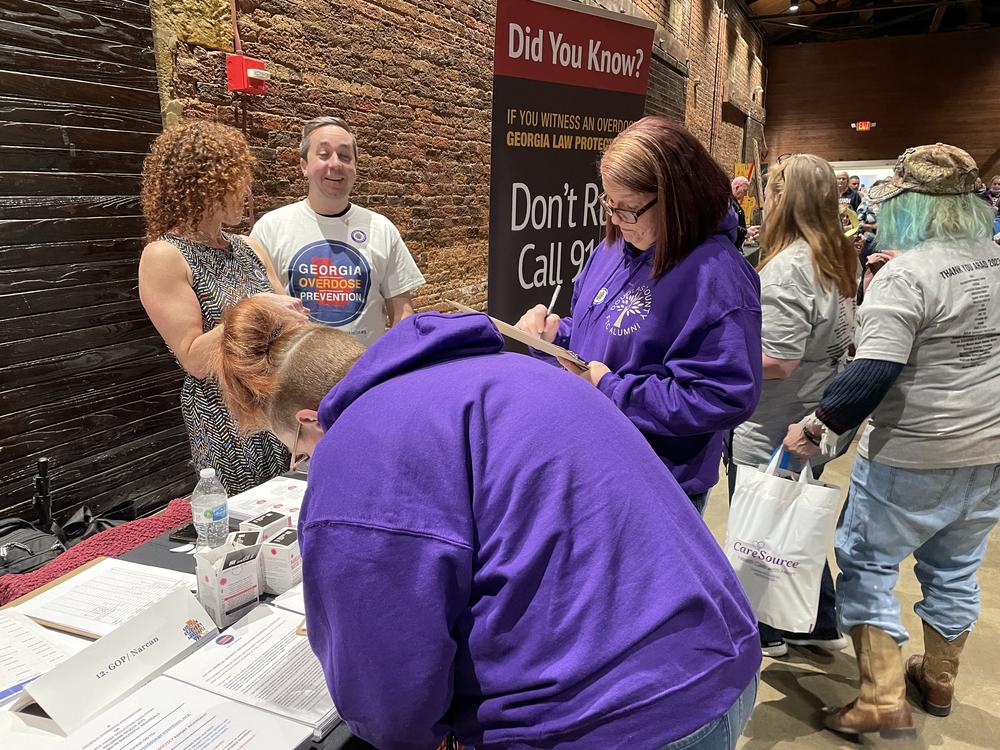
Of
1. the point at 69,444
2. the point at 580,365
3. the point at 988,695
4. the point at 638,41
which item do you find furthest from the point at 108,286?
the point at 988,695

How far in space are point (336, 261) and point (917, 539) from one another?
6.73 feet

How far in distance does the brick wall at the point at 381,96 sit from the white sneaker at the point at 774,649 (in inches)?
111

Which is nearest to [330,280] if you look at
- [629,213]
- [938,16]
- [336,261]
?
[336,261]

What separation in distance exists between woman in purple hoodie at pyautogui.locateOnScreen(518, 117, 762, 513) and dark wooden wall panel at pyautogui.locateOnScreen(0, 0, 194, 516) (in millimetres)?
1786

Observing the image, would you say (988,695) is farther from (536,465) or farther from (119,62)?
(119,62)

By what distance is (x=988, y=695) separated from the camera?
7.55 feet

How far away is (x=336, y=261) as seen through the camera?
8.17 feet

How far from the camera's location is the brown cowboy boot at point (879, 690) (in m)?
2.04

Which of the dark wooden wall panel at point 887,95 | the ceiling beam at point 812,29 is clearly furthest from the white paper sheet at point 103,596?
the ceiling beam at point 812,29

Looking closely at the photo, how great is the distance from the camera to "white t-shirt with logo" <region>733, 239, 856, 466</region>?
2.16m

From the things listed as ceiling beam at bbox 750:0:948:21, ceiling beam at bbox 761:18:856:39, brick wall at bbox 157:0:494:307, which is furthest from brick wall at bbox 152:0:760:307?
ceiling beam at bbox 761:18:856:39

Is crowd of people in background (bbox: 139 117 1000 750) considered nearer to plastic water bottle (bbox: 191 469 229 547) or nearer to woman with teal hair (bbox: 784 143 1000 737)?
woman with teal hair (bbox: 784 143 1000 737)

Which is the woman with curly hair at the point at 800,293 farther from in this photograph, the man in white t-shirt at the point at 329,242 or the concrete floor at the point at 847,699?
the man in white t-shirt at the point at 329,242

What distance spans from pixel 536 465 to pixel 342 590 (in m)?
0.26
